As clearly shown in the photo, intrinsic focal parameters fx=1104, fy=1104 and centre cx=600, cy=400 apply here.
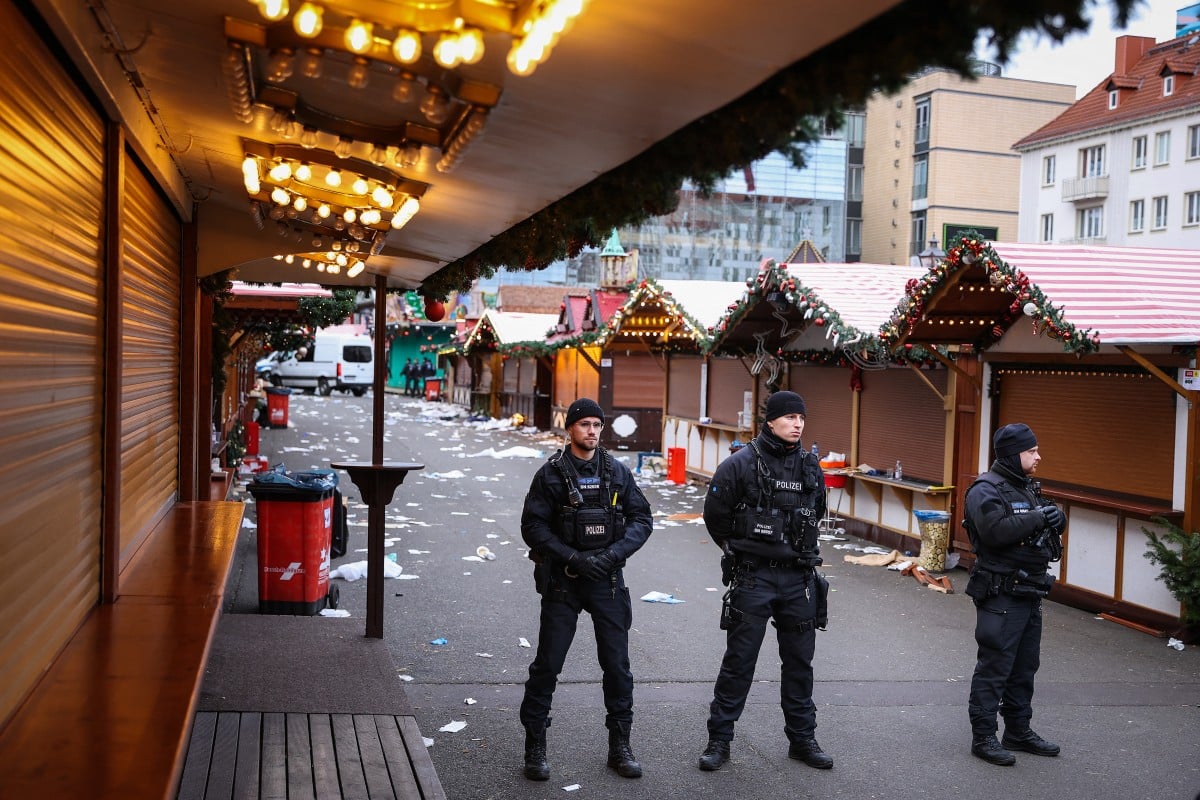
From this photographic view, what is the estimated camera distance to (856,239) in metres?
78.1

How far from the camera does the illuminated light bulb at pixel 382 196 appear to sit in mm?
5786

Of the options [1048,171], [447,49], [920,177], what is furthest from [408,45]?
[920,177]

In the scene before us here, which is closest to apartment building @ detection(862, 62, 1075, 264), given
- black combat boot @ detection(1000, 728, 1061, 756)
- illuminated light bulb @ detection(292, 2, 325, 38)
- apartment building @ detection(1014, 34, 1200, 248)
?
apartment building @ detection(1014, 34, 1200, 248)

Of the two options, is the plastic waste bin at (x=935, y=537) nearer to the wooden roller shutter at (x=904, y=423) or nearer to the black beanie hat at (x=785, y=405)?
the wooden roller shutter at (x=904, y=423)

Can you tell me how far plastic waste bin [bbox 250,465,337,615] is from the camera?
9.06 metres

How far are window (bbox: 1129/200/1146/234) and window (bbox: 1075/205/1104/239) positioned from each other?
68.7 inches

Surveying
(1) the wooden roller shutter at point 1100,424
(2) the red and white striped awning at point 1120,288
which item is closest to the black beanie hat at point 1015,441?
(2) the red and white striped awning at point 1120,288

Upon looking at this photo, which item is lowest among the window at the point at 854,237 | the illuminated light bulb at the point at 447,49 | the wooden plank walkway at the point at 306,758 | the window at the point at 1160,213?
the wooden plank walkway at the point at 306,758

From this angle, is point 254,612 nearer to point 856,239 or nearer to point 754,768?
point 754,768

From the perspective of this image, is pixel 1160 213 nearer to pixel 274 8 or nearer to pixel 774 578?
pixel 774 578

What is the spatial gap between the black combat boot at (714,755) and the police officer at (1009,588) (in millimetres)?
1545

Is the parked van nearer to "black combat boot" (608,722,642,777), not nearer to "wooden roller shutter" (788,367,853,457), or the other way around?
"wooden roller shutter" (788,367,853,457)

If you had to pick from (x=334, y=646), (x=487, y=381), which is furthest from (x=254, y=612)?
(x=487, y=381)

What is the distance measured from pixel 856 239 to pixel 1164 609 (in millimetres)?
70793
